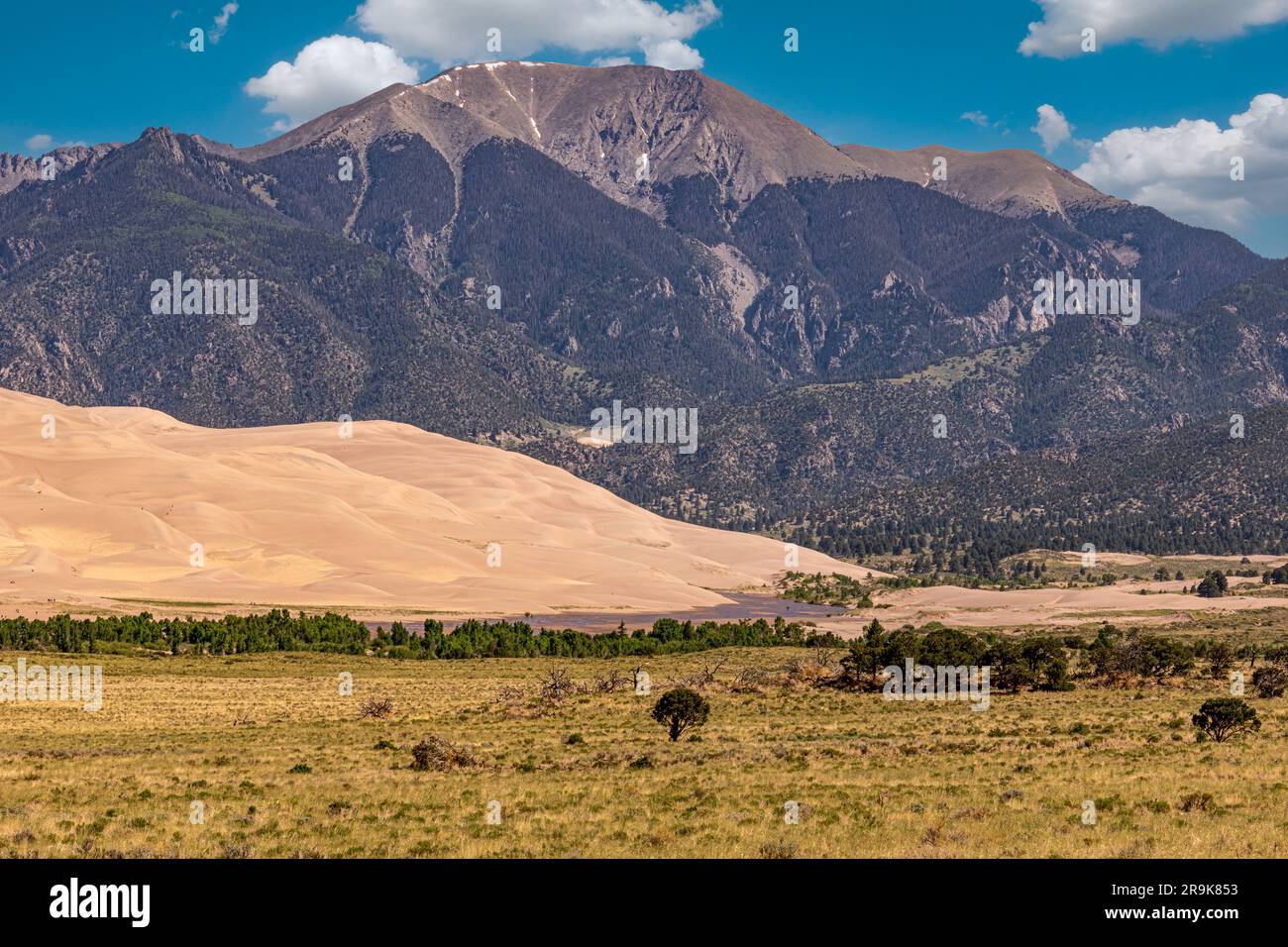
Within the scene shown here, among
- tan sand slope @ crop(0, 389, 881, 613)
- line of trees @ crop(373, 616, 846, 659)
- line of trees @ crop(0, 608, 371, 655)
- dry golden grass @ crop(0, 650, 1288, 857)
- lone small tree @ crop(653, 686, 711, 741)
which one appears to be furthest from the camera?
tan sand slope @ crop(0, 389, 881, 613)

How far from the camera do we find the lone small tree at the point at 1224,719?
149 ft

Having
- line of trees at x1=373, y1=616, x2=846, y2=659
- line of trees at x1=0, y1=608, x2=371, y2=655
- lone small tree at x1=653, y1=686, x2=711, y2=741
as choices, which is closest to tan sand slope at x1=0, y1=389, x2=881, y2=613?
line of trees at x1=0, y1=608, x2=371, y2=655

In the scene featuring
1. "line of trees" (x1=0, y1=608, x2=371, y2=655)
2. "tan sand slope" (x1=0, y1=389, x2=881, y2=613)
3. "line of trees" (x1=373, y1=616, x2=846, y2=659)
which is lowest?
"line of trees" (x1=373, y1=616, x2=846, y2=659)

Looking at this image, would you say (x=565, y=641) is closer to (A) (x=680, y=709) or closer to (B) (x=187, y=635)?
(B) (x=187, y=635)

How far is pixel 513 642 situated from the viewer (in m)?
105

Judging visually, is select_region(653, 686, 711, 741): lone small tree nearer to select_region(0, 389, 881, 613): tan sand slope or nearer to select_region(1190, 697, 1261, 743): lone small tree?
select_region(1190, 697, 1261, 743): lone small tree

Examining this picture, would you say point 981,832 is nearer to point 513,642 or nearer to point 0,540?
point 513,642

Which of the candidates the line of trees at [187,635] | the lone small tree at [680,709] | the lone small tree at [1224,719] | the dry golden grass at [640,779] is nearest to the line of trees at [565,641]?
the line of trees at [187,635]

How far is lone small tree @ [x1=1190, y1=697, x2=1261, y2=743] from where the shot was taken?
149ft

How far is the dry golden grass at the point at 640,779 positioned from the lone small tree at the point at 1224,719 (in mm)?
901

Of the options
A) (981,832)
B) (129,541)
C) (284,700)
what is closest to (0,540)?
(129,541)

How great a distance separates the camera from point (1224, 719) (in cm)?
4550

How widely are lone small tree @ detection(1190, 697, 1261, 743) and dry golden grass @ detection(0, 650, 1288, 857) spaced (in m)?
0.90
